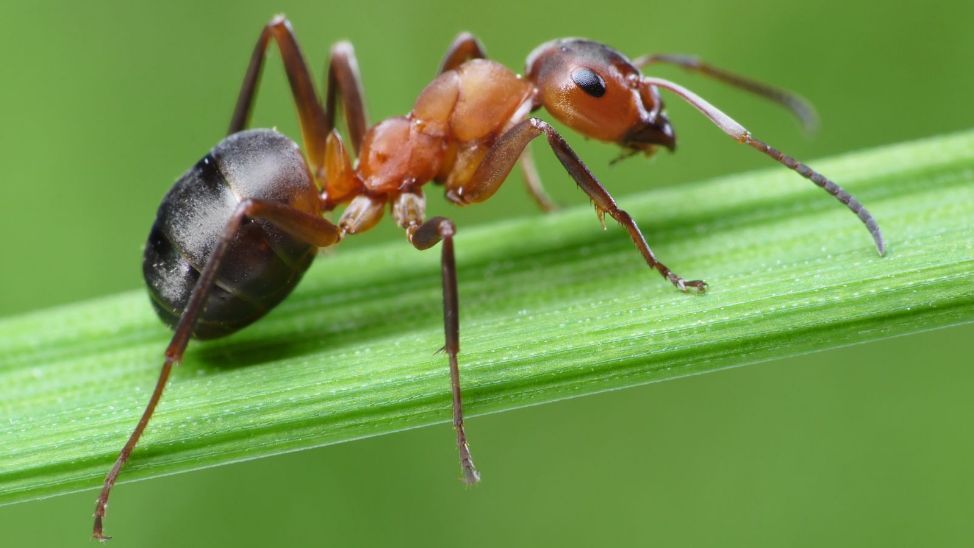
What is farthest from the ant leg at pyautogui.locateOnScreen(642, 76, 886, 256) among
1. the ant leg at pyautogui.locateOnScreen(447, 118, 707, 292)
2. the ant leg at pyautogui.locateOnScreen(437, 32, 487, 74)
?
the ant leg at pyautogui.locateOnScreen(437, 32, 487, 74)

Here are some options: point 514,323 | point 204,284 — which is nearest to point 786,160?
point 514,323

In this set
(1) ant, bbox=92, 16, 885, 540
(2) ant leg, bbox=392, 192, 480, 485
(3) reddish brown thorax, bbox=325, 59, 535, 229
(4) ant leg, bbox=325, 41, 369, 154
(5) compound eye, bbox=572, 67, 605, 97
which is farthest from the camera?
(4) ant leg, bbox=325, 41, 369, 154

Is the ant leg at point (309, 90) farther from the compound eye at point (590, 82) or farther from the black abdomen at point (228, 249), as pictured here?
the compound eye at point (590, 82)

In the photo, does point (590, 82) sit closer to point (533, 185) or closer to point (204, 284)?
point (533, 185)

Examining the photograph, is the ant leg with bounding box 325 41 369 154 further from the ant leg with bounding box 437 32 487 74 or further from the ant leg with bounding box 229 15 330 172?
the ant leg with bounding box 437 32 487 74

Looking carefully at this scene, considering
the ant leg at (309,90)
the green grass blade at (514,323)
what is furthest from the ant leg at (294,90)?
the green grass blade at (514,323)

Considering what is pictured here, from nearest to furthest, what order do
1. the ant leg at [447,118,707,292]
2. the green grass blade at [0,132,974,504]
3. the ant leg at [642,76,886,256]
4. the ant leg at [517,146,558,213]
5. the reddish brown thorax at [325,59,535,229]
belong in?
the green grass blade at [0,132,974,504], the ant leg at [642,76,886,256], the ant leg at [447,118,707,292], the reddish brown thorax at [325,59,535,229], the ant leg at [517,146,558,213]

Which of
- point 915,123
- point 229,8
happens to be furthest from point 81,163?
point 915,123
